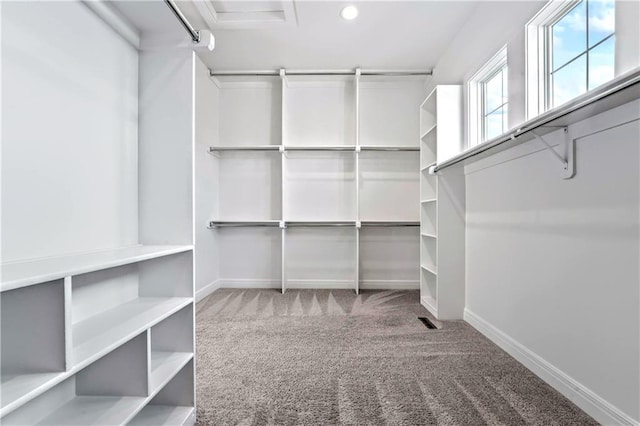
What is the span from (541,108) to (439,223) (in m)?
1.11

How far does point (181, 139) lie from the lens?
132cm

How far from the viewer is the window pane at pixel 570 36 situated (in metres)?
1.60

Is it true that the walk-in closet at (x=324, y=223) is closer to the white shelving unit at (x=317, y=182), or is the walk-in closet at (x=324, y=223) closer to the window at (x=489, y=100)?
the window at (x=489, y=100)

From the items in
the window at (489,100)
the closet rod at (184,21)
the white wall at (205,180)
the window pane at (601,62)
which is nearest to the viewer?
the closet rod at (184,21)

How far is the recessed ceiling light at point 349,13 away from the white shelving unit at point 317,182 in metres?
1.15

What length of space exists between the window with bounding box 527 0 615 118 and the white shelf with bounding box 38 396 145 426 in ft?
7.44

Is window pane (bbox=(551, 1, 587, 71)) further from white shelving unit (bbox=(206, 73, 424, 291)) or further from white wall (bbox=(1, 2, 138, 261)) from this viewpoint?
white wall (bbox=(1, 2, 138, 261))

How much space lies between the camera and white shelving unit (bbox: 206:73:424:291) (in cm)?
381

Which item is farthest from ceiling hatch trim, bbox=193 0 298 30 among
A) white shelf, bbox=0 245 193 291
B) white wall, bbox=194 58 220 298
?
white shelf, bbox=0 245 193 291

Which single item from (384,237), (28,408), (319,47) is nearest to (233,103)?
(319,47)

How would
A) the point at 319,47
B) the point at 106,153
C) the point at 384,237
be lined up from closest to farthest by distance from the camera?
the point at 106,153 < the point at 319,47 < the point at 384,237

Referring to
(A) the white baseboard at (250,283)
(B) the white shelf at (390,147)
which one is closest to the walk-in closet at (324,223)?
(B) the white shelf at (390,147)

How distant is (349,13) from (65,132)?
2260mm

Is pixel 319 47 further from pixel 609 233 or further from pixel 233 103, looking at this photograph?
pixel 609 233
